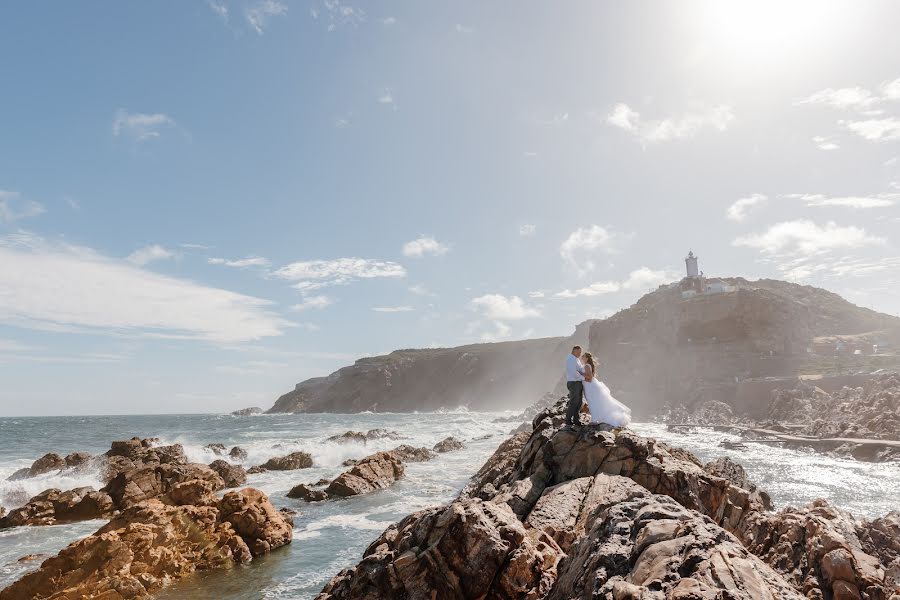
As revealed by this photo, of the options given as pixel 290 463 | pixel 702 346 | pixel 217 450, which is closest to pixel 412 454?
pixel 290 463

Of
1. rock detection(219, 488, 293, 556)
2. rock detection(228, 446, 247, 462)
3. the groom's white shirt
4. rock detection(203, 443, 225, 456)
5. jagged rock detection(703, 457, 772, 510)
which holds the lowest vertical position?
rock detection(228, 446, 247, 462)

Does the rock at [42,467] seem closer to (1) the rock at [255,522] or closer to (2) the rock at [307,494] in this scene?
(2) the rock at [307,494]

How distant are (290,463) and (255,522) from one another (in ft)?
69.2

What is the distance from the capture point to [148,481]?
23.3m

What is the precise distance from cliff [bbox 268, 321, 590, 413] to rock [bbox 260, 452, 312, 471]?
114 metres

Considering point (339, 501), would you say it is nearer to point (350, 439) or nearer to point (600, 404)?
point (600, 404)

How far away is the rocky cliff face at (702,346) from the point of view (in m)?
74.6

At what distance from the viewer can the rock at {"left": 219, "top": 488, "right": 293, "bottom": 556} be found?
1560 cm

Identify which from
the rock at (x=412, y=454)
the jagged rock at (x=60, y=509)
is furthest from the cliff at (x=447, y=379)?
the jagged rock at (x=60, y=509)

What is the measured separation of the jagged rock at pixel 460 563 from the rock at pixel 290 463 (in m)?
30.8

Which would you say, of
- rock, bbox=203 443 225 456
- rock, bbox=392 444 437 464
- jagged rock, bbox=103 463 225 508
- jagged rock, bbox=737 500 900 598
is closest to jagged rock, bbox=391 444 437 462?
rock, bbox=392 444 437 464

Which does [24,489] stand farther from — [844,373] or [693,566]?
[844,373]

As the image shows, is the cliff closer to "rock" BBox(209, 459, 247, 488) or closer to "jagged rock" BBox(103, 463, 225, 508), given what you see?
"rock" BBox(209, 459, 247, 488)

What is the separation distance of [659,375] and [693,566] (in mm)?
88938
